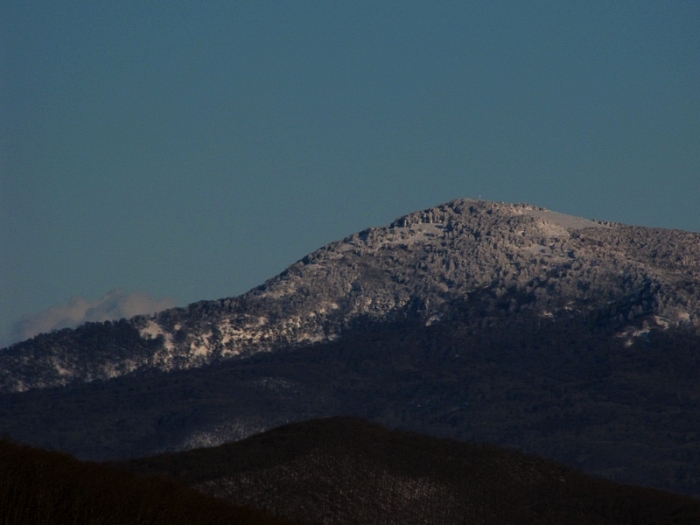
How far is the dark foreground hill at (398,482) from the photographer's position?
107500mm

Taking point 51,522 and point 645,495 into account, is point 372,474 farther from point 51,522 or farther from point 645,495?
point 51,522

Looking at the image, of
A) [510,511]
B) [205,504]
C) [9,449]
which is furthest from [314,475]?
[9,449]

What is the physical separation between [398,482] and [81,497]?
70.2m

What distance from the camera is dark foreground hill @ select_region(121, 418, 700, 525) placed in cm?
→ 10750

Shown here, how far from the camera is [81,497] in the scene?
46.0 metres

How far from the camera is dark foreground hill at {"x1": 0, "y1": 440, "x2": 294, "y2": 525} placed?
143ft

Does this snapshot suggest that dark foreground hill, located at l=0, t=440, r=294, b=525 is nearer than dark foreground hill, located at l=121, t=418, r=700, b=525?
Yes

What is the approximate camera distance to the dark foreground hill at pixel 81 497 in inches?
1716

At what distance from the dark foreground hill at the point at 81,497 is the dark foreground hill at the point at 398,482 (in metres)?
49.0

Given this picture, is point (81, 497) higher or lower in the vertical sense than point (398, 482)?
higher

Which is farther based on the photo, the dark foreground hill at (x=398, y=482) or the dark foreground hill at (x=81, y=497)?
the dark foreground hill at (x=398, y=482)

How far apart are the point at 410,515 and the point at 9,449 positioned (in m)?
63.2

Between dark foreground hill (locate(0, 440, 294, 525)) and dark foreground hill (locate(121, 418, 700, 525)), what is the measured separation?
49.0 m

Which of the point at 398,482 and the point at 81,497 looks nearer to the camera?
the point at 81,497
